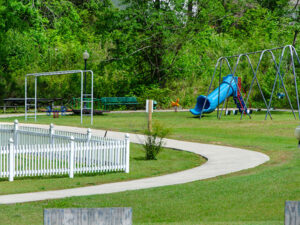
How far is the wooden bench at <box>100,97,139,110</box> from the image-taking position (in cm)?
4106

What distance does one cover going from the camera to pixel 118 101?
41.9 metres

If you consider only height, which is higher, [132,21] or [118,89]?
[132,21]

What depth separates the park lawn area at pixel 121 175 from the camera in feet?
38.7

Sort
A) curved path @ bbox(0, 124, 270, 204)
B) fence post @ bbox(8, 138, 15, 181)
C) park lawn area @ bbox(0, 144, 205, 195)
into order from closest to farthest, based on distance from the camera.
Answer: curved path @ bbox(0, 124, 270, 204) < park lawn area @ bbox(0, 144, 205, 195) < fence post @ bbox(8, 138, 15, 181)

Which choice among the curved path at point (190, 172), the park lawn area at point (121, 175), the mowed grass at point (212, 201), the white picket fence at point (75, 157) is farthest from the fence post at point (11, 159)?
the mowed grass at point (212, 201)

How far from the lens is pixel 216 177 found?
Result: 12.4 metres

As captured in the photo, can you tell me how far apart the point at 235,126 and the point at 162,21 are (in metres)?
20.1

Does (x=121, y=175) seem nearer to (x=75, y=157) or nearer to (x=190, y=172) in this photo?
(x=75, y=157)

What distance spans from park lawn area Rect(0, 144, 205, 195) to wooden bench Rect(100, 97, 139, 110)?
23457 mm

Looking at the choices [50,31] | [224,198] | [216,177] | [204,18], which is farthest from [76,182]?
[50,31]

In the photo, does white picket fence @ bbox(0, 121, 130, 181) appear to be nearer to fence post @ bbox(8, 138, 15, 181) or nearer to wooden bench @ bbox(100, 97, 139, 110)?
fence post @ bbox(8, 138, 15, 181)

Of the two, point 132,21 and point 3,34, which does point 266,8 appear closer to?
point 132,21

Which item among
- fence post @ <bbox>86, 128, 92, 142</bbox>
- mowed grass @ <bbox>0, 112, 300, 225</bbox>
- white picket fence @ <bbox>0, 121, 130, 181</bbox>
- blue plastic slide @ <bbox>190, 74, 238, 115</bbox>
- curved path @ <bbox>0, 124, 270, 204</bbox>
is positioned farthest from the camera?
blue plastic slide @ <bbox>190, 74, 238, 115</bbox>

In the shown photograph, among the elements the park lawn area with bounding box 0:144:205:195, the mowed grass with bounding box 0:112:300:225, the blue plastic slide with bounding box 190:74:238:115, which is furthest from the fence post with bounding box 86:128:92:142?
the blue plastic slide with bounding box 190:74:238:115
